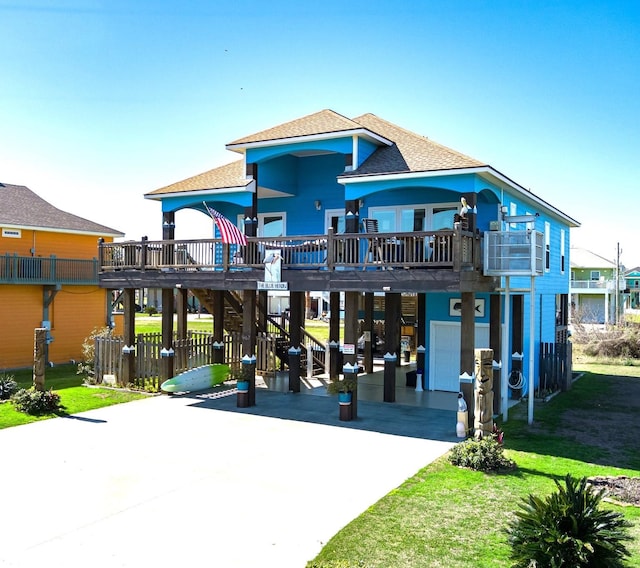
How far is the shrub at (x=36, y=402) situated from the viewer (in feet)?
49.2

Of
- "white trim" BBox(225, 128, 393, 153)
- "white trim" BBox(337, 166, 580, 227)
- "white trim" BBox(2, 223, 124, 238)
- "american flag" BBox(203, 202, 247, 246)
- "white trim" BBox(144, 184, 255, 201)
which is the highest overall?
"white trim" BBox(225, 128, 393, 153)

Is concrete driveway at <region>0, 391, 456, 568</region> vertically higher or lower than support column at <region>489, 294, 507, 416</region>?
lower

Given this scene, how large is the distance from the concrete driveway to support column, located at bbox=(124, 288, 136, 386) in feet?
10.1

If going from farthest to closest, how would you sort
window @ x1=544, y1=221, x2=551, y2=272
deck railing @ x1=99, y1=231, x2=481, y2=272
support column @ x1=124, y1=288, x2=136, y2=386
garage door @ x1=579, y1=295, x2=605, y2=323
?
garage door @ x1=579, y1=295, x2=605, y2=323
window @ x1=544, y1=221, x2=551, y2=272
support column @ x1=124, y1=288, x2=136, y2=386
deck railing @ x1=99, y1=231, x2=481, y2=272

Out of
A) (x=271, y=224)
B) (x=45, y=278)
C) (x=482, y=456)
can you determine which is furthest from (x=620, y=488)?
(x=45, y=278)

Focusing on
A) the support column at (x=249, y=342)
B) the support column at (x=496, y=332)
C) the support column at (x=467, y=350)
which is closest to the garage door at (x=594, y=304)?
the support column at (x=496, y=332)

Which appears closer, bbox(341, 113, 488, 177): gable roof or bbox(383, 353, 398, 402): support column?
bbox(341, 113, 488, 177): gable roof

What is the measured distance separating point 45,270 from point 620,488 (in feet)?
74.6

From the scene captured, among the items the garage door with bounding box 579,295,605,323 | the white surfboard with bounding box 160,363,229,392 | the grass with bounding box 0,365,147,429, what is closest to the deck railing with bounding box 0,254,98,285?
the grass with bounding box 0,365,147,429

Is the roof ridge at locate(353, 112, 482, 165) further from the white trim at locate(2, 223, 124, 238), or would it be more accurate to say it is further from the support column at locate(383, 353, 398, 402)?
the white trim at locate(2, 223, 124, 238)

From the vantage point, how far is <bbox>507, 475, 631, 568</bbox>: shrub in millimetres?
6445

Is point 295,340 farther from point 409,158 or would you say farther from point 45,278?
point 45,278

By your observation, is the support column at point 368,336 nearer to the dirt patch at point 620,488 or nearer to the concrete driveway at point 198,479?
the concrete driveway at point 198,479

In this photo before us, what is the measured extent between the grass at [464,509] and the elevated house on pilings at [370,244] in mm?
2885
